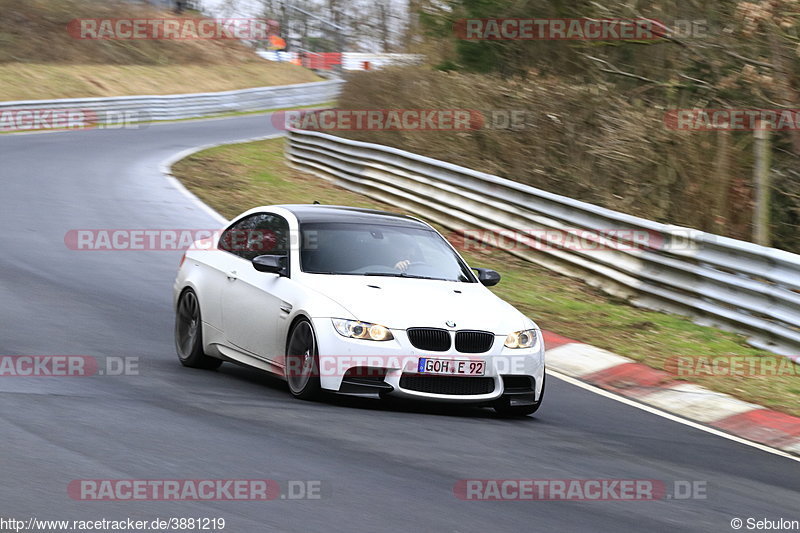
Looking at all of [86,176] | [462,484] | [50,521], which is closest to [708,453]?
[462,484]

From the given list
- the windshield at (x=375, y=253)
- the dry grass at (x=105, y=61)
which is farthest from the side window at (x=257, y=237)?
the dry grass at (x=105, y=61)

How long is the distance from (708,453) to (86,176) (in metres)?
18.5

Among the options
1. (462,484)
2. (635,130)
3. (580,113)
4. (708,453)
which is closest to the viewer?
(462,484)

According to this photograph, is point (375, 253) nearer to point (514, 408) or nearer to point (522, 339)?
point (522, 339)

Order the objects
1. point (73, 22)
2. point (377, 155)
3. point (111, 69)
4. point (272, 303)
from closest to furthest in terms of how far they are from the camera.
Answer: point (272, 303) < point (377, 155) < point (111, 69) < point (73, 22)

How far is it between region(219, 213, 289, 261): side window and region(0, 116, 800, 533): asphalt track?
1045 millimetres

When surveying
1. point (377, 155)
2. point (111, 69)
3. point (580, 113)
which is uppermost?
point (580, 113)

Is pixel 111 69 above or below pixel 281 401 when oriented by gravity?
below

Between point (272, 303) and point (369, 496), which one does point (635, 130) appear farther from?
point (369, 496)

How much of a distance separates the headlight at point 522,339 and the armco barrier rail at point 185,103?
24.7 m

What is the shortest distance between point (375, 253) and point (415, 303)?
3.09 ft

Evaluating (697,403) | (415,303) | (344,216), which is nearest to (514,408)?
(415,303)

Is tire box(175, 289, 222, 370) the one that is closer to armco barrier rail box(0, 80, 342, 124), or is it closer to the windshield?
the windshield

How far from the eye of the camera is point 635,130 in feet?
58.2
